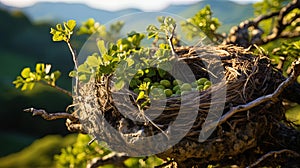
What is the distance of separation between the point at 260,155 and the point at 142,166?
2.45 feet

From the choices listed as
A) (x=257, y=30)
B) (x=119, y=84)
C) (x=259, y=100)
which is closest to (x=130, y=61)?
(x=119, y=84)

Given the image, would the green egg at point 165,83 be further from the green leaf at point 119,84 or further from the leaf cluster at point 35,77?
the leaf cluster at point 35,77

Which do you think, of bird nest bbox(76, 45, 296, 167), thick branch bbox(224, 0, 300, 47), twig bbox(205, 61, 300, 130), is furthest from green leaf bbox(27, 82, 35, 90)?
thick branch bbox(224, 0, 300, 47)

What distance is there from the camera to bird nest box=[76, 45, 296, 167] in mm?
853

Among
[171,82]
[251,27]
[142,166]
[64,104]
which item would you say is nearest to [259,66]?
[171,82]

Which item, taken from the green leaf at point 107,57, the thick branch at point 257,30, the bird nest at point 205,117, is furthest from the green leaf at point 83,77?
the thick branch at point 257,30

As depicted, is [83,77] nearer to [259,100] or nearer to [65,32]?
[65,32]

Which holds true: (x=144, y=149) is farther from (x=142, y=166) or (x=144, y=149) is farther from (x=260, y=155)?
(x=142, y=166)

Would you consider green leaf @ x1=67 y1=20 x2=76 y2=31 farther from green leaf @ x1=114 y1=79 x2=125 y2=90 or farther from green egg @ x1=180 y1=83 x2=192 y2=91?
green egg @ x1=180 y1=83 x2=192 y2=91

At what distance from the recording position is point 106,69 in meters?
0.84

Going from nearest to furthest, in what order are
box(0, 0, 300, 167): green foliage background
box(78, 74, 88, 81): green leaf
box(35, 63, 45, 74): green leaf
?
1. box(78, 74, 88, 81): green leaf
2. box(35, 63, 45, 74): green leaf
3. box(0, 0, 300, 167): green foliage background

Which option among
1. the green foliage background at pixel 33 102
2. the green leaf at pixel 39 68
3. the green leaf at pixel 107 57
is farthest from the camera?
the green foliage background at pixel 33 102

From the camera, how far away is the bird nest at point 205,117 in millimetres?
853

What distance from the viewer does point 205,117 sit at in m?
0.87
